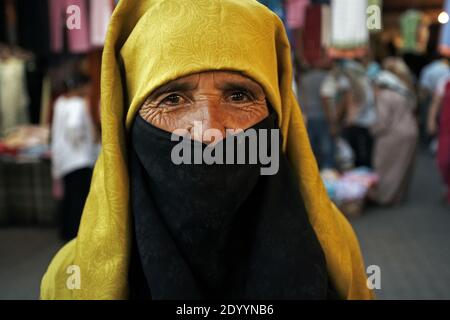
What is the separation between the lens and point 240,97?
114 cm

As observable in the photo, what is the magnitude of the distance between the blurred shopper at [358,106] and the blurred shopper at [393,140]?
0.23 meters

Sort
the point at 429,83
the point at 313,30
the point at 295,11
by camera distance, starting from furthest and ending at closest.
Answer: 1. the point at 429,83
2. the point at 313,30
3. the point at 295,11

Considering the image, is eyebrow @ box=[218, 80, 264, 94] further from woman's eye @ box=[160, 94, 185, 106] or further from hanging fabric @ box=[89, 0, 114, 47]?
hanging fabric @ box=[89, 0, 114, 47]

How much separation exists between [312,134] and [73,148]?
9.29 feet

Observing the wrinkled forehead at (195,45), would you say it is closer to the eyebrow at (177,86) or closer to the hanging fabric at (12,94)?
the eyebrow at (177,86)

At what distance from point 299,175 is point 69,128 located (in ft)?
12.4

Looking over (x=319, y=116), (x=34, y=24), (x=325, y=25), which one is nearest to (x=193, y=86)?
(x=325, y=25)

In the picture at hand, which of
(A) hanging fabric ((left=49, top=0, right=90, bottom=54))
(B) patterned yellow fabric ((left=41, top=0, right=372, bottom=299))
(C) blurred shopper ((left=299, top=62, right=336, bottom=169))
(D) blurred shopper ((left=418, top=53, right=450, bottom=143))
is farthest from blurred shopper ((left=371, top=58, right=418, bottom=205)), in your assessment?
(B) patterned yellow fabric ((left=41, top=0, right=372, bottom=299))

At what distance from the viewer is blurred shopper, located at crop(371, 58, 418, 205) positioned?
20.8 feet

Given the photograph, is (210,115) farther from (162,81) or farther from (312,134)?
(312,134)

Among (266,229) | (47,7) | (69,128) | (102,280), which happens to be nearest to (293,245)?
(266,229)

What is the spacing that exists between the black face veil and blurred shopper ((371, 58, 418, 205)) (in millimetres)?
5407

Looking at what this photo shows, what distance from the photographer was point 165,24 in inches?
43.8
